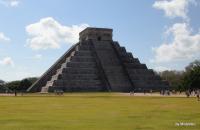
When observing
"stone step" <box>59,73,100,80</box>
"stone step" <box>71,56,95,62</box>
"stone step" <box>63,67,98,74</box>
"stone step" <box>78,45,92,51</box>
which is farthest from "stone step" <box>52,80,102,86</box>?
"stone step" <box>78,45,92,51</box>

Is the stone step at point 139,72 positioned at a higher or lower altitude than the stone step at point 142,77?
higher

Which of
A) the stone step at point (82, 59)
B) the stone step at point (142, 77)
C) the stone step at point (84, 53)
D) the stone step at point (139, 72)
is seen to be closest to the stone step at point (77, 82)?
the stone step at point (82, 59)

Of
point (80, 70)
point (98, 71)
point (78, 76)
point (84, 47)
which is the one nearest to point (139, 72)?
point (98, 71)

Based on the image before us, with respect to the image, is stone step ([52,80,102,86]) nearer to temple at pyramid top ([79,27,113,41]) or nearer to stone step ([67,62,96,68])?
stone step ([67,62,96,68])

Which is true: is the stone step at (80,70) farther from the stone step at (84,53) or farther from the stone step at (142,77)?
the stone step at (142,77)

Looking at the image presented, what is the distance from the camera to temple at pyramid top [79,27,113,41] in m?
85.4

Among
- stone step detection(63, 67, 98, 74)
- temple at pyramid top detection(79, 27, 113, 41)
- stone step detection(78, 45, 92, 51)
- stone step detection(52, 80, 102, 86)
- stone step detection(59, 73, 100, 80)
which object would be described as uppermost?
temple at pyramid top detection(79, 27, 113, 41)

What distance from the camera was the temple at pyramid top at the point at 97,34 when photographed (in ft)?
280

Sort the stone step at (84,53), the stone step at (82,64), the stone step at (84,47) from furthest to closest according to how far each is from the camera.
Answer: the stone step at (84,47) → the stone step at (84,53) → the stone step at (82,64)

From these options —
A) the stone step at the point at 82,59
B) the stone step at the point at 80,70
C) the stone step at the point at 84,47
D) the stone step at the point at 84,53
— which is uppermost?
the stone step at the point at 84,47

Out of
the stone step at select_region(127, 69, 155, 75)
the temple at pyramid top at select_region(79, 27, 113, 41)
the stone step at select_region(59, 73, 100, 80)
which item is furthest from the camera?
the temple at pyramid top at select_region(79, 27, 113, 41)

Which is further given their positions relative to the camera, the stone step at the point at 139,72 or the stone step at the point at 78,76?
the stone step at the point at 139,72

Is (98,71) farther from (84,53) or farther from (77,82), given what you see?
(77,82)

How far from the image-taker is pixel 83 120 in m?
16.9
